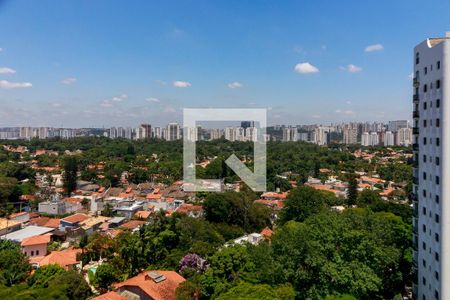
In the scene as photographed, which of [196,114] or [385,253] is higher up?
[196,114]

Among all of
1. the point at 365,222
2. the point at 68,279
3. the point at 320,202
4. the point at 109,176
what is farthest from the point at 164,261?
the point at 109,176

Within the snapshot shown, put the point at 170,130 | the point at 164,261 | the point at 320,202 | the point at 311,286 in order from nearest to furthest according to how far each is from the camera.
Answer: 1. the point at 311,286
2. the point at 164,261
3. the point at 320,202
4. the point at 170,130

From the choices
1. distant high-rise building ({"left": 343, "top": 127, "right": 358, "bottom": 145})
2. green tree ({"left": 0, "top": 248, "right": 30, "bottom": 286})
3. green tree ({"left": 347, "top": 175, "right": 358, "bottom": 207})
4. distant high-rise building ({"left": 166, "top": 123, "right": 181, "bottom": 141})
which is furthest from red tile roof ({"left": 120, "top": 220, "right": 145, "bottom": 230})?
distant high-rise building ({"left": 343, "top": 127, "right": 358, "bottom": 145})

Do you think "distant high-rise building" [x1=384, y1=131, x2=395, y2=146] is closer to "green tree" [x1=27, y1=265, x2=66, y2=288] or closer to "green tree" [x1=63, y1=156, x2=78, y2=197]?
"green tree" [x1=63, y1=156, x2=78, y2=197]

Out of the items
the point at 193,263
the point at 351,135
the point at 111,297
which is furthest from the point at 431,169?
the point at 351,135

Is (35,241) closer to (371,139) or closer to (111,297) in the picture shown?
(111,297)

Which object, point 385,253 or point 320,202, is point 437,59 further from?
point 320,202
